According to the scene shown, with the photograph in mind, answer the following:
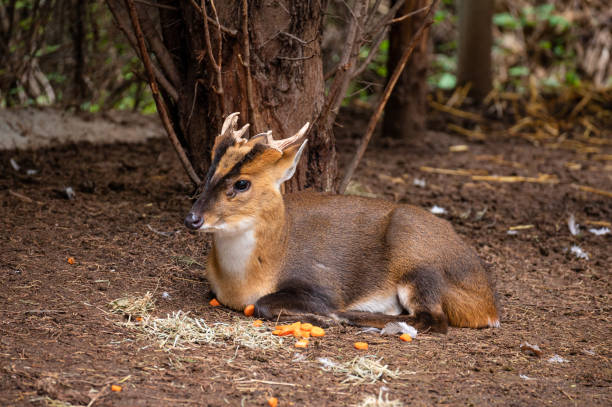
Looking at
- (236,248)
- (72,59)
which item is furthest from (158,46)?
(72,59)

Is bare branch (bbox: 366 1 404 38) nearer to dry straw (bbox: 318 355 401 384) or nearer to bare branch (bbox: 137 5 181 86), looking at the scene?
bare branch (bbox: 137 5 181 86)

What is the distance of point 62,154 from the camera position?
7855 millimetres

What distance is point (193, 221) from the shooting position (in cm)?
414

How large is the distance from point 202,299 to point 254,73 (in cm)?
169

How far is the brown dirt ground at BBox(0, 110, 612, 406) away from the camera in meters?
3.53

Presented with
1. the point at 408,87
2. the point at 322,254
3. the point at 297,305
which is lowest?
the point at 297,305

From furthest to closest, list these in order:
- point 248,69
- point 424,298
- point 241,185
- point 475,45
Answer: point 475,45, point 248,69, point 424,298, point 241,185

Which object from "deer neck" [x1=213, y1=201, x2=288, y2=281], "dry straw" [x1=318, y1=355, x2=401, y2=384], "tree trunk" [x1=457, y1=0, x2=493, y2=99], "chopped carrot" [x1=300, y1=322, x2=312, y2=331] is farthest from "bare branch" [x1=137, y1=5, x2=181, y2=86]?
"tree trunk" [x1=457, y1=0, x2=493, y2=99]

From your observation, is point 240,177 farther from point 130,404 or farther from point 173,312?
point 130,404

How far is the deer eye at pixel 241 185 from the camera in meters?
4.34

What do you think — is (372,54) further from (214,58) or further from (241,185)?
(241,185)

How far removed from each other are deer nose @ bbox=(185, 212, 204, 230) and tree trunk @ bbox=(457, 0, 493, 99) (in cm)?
843

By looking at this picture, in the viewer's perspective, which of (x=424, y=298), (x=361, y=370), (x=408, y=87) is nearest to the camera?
(x=361, y=370)

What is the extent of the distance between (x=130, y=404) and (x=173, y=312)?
1190 mm
